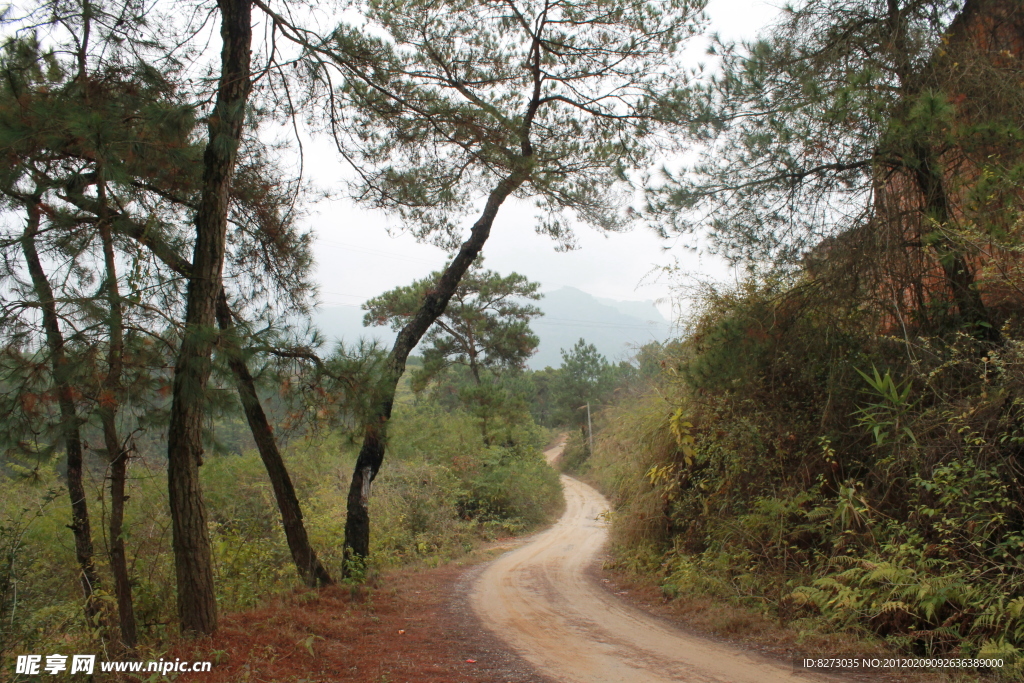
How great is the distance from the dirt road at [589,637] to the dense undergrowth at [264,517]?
2261 mm

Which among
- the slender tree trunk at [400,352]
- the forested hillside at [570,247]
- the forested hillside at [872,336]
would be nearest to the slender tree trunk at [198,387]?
the forested hillside at [570,247]

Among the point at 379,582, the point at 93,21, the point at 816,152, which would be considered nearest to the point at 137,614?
the point at 379,582

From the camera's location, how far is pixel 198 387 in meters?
4.64

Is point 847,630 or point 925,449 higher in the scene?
point 925,449

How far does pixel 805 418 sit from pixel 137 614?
→ 25.3 feet

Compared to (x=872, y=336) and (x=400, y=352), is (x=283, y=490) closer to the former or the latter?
(x=400, y=352)

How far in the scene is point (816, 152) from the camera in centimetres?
686

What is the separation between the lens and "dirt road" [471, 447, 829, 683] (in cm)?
506

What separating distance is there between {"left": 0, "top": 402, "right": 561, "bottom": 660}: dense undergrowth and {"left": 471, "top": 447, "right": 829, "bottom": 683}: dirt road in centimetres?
226

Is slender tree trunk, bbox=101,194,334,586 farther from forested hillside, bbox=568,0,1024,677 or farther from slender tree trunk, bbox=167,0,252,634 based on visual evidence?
forested hillside, bbox=568,0,1024,677

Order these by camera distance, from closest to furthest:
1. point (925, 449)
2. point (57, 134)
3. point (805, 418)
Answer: point (57, 134) → point (925, 449) → point (805, 418)

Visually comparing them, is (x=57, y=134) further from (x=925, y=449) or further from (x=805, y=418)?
(x=805, y=418)

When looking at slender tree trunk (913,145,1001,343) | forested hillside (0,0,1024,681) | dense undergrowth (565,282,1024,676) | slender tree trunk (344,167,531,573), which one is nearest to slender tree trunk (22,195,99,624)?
forested hillside (0,0,1024,681)

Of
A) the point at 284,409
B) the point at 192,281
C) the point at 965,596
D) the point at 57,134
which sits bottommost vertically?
the point at 965,596
